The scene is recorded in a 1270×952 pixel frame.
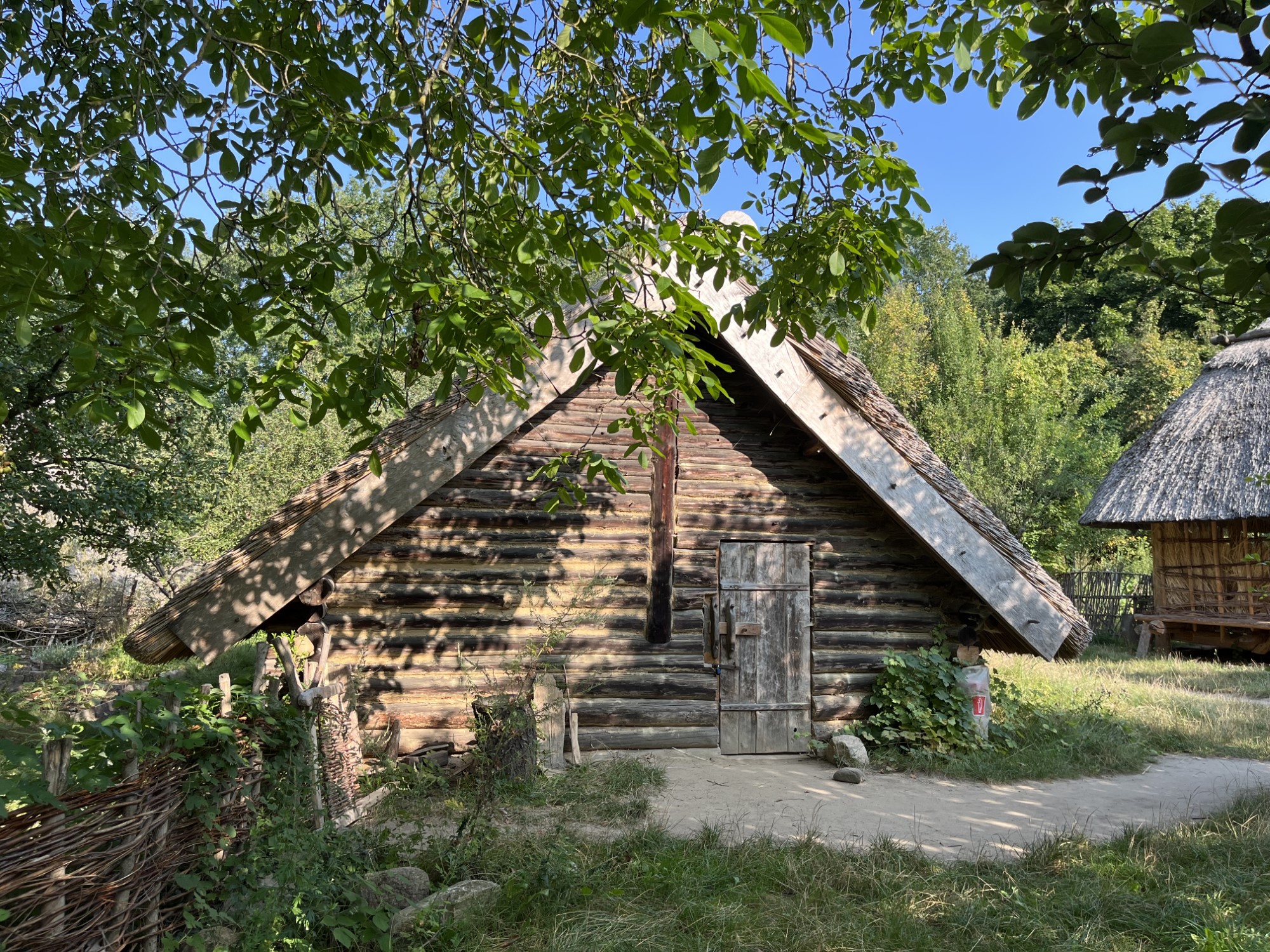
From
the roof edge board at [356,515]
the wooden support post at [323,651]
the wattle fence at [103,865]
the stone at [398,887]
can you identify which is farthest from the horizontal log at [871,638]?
the wattle fence at [103,865]

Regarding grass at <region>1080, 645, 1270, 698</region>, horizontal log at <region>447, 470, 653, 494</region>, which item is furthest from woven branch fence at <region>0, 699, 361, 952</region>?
grass at <region>1080, 645, 1270, 698</region>

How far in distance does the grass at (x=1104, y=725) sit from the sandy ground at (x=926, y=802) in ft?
0.72

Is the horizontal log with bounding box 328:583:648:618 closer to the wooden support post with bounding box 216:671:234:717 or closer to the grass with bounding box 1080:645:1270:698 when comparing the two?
the wooden support post with bounding box 216:671:234:717

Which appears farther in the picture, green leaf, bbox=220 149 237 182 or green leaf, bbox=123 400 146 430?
green leaf, bbox=220 149 237 182

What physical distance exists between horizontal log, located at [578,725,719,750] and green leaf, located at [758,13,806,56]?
245 inches

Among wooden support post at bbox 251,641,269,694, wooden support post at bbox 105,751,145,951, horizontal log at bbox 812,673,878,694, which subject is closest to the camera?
wooden support post at bbox 105,751,145,951

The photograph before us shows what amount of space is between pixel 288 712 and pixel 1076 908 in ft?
14.0

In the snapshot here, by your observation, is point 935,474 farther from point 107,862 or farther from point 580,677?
point 107,862

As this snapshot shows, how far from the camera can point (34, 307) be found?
2701mm

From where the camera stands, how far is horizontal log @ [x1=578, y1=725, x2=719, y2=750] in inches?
284

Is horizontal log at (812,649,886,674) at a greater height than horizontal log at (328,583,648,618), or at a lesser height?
lesser

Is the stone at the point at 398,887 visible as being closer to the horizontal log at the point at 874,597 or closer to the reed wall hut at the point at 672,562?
the reed wall hut at the point at 672,562

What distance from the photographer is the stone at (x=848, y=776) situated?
6781 mm

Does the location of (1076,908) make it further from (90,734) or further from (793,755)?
(90,734)
